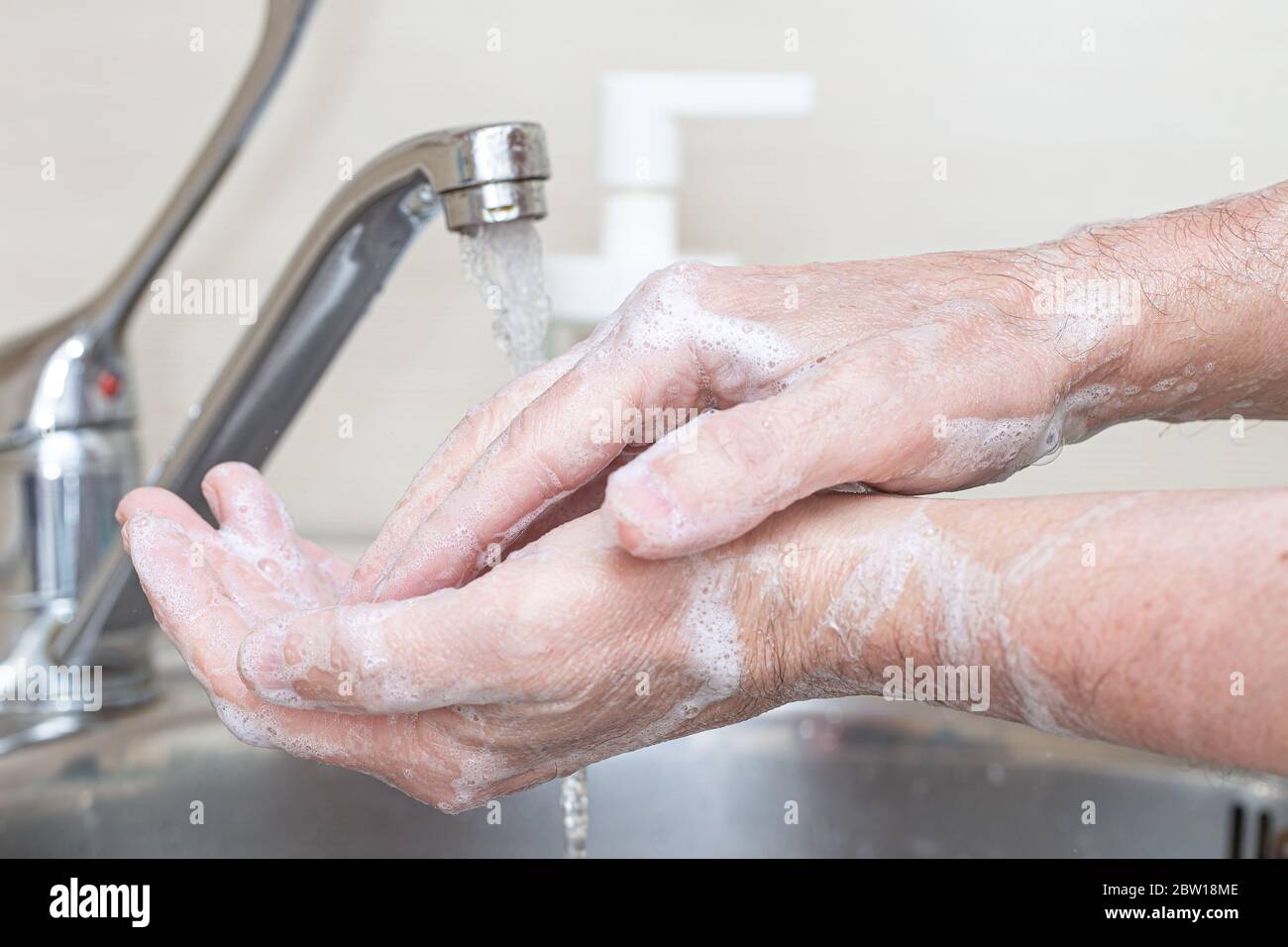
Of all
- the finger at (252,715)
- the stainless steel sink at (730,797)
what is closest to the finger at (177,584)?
the finger at (252,715)

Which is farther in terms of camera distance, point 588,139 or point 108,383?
point 588,139

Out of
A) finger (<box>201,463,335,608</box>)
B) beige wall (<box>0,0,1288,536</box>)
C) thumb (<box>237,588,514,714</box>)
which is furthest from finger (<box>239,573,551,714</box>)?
beige wall (<box>0,0,1288,536</box>)

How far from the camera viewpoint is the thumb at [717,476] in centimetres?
33

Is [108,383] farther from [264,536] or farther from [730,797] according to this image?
[730,797]

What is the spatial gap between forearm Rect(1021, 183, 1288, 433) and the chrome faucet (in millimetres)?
227

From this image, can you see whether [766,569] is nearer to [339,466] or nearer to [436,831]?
[436,831]

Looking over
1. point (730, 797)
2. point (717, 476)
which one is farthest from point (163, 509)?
point (730, 797)

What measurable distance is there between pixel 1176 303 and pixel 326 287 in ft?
1.25

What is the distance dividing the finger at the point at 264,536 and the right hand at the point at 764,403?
0.05m

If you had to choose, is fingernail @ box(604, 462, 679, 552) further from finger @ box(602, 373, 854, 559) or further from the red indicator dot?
the red indicator dot

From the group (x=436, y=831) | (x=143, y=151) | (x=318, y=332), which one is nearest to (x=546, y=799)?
(x=436, y=831)

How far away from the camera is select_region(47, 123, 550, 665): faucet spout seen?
19.6 inches

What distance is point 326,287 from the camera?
22.7 inches

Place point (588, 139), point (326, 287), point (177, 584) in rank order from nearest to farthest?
point (177, 584), point (326, 287), point (588, 139)
